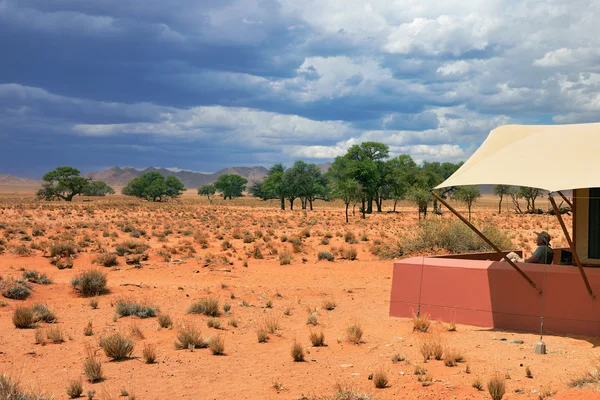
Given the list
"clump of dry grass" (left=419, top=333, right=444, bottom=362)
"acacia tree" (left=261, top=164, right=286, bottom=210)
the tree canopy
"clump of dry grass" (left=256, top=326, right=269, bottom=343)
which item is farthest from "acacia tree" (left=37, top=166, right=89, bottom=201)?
"clump of dry grass" (left=419, top=333, right=444, bottom=362)

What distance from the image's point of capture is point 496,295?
39.5 ft

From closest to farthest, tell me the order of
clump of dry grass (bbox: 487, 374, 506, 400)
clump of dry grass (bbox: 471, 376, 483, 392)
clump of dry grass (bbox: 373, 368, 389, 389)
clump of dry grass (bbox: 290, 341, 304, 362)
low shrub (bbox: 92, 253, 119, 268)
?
clump of dry grass (bbox: 487, 374, 506, 400), clump of dry grass (bbox: 471, 376, 483, 392), clump of dry grass (bbox: 373, 368, 389, 389), clump of dry grass (bbox: 290, 341, 304, 362), low shrub (bbox: 92, 253, 119, 268)

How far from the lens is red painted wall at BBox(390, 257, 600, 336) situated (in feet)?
36.2

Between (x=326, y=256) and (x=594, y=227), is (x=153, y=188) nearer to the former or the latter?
(x=326, y=256)

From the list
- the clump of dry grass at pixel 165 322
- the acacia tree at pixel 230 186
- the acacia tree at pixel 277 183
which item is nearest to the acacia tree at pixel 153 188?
the acacia tree at pixel 230 186

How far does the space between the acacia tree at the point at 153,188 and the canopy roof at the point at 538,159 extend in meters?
125

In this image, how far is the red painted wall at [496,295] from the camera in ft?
36.2

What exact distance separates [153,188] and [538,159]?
12789 centimetres

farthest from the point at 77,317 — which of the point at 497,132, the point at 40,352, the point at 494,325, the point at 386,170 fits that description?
the point at 386,170

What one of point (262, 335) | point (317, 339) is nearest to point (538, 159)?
point (317, 339)

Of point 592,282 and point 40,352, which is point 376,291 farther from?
point 40,352

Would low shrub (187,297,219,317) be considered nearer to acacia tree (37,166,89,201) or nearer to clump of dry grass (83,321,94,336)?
clump of dry grass (83,321,94,336)

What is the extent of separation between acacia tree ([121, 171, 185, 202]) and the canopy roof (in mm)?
124542

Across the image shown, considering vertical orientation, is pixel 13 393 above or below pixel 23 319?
above
